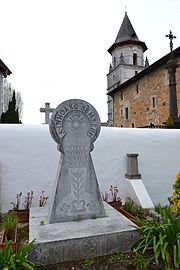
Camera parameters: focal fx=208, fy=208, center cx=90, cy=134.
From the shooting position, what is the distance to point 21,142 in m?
5.15

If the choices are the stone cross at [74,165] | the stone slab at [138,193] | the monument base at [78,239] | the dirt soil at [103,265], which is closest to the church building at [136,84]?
the stone slab at [138,193]

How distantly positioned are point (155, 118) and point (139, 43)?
1676 centimetres

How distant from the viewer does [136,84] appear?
23.6 meters

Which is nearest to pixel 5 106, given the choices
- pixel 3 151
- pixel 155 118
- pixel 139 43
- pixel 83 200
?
pixel 155 118

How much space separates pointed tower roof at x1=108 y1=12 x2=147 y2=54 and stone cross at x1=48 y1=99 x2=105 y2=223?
102ft

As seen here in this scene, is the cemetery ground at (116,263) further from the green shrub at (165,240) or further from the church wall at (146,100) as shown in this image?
the church wall at (146,100)

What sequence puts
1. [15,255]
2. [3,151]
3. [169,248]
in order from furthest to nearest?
[3,151], [169,248], [15,255]

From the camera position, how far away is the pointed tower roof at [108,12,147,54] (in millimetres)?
31547

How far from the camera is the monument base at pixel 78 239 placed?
2689 millimetres

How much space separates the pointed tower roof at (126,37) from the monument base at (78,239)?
107ft

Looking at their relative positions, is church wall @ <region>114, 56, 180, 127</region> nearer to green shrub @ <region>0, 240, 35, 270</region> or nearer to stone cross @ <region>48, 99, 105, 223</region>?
stone cross @ <region>48, 99, 105, 223</region>

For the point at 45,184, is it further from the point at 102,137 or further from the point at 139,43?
the point at 139,43

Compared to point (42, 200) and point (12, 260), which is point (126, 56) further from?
point (12, 260)

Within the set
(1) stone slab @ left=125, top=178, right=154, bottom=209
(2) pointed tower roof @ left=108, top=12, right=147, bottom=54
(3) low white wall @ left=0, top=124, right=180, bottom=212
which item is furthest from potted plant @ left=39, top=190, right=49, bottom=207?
(2) pointed tower roof @ left=108, top=12, right=147, bottom=54
